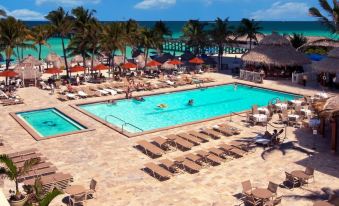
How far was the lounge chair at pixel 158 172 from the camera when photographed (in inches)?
534

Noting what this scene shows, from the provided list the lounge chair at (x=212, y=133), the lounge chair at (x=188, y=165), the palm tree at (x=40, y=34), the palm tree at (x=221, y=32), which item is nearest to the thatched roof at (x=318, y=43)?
the lounge chair at (x=212, y=133)

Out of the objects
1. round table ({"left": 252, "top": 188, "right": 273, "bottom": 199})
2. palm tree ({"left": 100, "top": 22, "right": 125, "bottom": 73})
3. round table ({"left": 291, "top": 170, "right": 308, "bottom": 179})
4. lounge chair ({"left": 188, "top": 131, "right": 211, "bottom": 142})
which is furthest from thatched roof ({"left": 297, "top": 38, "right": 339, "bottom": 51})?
palm tree ({"left": 100, "top": 22, "right": 125, "bottom": 73})

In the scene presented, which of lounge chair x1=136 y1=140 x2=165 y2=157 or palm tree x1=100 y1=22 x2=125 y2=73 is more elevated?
palm tree x1=100 y1=22 x2=125 y2=73

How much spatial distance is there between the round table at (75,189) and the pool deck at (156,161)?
18.1 inches

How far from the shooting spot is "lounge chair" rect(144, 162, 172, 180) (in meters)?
13.6

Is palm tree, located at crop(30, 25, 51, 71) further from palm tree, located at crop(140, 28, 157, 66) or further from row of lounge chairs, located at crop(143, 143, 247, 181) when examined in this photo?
row of lounge chairs, located at crop(143, 143, 247, 181)

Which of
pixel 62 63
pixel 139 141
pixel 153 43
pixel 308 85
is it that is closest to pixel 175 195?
pixel 139 141

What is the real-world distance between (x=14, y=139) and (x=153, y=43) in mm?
24123

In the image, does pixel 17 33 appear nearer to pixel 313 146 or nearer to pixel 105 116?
pixel 105 116

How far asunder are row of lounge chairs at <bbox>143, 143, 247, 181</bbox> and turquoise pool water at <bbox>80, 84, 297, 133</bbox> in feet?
20.9

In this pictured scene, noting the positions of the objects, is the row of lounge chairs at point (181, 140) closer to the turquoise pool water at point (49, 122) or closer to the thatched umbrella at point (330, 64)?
the turquoise pool water at point (49, 122)

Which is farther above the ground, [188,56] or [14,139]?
[188,56]

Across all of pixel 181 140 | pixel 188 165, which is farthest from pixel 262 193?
pixel 181 140

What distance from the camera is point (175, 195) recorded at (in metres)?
12.3
